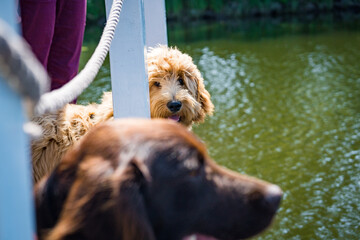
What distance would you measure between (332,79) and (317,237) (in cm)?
762

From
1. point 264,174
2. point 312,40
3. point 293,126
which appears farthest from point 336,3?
point 264,174

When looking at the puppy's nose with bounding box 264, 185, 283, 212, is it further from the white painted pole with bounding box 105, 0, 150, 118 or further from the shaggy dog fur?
the shaggy dog fur

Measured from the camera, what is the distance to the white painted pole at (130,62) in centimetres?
296

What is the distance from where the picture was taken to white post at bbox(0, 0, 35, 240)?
3.23 ft

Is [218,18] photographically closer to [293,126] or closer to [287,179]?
Result: [293,126]

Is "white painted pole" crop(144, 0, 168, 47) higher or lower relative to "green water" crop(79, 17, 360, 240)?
higher

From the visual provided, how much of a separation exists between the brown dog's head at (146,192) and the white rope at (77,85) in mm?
159

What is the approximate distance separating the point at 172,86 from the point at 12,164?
3.50 m

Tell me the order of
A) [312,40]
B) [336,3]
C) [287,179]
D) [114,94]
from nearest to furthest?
[114,94] → [287,179] → [312,40] → [336,3]

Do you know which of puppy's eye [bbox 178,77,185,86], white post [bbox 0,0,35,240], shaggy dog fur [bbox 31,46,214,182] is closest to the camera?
white post [bbox 0,0,35,240]

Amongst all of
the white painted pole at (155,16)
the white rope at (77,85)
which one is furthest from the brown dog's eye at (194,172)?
the white painted pole at (155,16)

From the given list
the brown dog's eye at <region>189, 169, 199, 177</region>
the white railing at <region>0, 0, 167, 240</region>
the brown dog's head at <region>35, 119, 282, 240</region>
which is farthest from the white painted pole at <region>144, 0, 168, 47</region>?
the brown dog's eye at <region>189, 169, 199, 177</region>

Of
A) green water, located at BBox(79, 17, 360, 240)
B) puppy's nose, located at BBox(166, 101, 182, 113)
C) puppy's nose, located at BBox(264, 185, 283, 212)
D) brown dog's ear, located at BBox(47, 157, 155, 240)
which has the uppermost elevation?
brown dog's ear, located at BBox(47, 157, 155, 240)

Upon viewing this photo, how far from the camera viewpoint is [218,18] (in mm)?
30062
